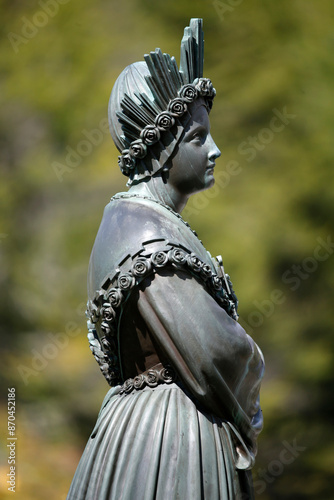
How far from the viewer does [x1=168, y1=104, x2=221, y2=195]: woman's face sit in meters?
3.04

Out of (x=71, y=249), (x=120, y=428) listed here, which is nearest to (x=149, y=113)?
(x=120, y=428)

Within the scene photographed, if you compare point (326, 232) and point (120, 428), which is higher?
point (326, 232)

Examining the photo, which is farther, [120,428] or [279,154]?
[279,154]

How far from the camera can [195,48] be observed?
10.0ft

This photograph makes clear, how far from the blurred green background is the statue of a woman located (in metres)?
3.97

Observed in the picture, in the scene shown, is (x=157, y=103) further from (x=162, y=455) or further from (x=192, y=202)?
(x=192, y=202)

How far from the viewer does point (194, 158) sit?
3.04 m

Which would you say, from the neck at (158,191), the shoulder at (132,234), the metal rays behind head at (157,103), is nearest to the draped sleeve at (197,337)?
the shoulder at (132,234)

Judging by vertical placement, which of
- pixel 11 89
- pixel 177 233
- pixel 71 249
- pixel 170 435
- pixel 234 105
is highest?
pixel 11 89

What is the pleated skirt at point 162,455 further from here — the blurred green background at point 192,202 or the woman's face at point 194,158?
the blurred green background at point 192,202

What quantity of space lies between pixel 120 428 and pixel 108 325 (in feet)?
1.02

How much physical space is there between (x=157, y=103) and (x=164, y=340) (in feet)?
2.57

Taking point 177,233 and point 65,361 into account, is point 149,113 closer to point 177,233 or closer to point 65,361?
point 177,233

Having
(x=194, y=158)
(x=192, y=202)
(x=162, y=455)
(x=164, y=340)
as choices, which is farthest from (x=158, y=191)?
(x=192, y=202)
